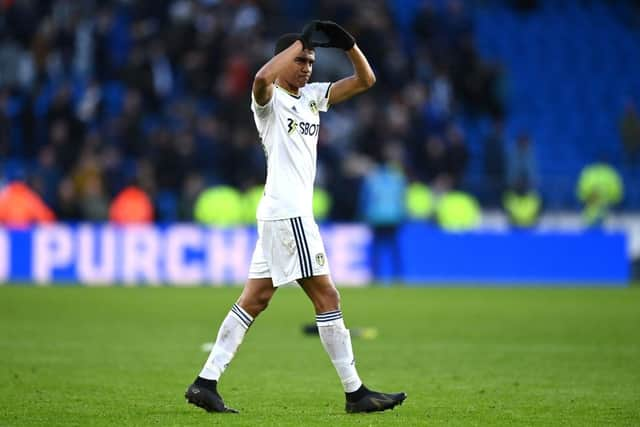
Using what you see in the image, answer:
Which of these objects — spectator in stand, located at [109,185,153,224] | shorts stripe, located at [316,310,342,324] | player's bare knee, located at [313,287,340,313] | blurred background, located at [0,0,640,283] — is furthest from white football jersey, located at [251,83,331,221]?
spectator in stand, located at [109,185,153,224]

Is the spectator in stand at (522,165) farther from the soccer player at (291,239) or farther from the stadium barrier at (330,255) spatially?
the soccer player at (291,239)

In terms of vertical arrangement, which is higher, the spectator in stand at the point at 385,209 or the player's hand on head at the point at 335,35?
the player's hand on head at the point at 335,35

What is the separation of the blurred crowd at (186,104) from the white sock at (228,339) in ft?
53.5

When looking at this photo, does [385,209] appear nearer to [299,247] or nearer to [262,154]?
[262,154]

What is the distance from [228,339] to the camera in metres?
8.19

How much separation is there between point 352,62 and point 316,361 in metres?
4.07

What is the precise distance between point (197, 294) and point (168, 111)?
7.07m

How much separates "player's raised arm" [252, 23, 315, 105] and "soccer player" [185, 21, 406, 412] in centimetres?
4

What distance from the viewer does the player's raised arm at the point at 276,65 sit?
7.71 metres

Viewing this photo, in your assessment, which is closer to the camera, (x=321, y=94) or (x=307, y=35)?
Answer: (x=307, y=35)

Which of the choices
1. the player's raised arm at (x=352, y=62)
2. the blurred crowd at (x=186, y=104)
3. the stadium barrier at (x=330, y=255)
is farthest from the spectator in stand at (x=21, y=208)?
the player's raised arm at (x=352, y=62)

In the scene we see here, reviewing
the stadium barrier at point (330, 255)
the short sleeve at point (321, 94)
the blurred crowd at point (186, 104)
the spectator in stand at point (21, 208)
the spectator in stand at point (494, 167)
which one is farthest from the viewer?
the spectator in stand at point (494, 167)

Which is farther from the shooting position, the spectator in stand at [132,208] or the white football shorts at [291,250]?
the spectator in stand at [132,208]

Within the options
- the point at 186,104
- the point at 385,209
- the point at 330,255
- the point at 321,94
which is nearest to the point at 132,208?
the point at 186,104
